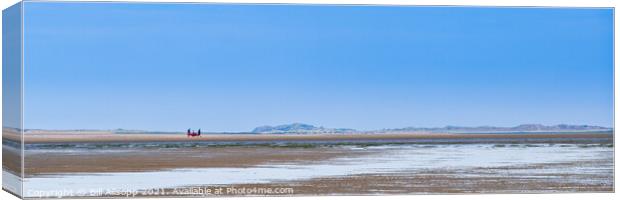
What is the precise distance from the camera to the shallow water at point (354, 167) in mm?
21562

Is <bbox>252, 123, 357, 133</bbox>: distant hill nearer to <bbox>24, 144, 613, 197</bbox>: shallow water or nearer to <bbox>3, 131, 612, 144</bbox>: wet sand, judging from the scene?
<bbox>3, 131, 612, 144</bbox>: wet sand

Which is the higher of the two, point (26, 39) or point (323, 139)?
point (26, 39)

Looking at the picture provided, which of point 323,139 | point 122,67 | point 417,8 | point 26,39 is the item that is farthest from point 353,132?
point 26,39

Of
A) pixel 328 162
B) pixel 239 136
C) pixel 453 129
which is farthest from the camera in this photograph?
pixel 453 129

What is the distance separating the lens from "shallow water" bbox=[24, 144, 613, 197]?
21562 mm

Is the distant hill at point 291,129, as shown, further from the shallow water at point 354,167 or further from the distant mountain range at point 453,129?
the shallow water at point 354,167

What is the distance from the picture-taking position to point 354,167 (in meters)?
22.4

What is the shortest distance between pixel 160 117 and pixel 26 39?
2.20 metres

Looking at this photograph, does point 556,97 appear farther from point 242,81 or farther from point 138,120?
point 138,120

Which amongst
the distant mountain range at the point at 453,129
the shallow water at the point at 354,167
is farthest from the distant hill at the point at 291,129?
the shallow water at the point at 354,167

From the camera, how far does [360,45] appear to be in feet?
73.6

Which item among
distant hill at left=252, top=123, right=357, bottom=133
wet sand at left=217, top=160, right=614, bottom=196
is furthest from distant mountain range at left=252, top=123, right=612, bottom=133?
wet sand at left=217, top=160, right=614, bottom=196

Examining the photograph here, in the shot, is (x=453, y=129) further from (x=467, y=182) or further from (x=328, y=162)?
(x=328, y=162)

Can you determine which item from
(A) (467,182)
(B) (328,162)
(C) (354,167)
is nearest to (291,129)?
(B) (328,162)
